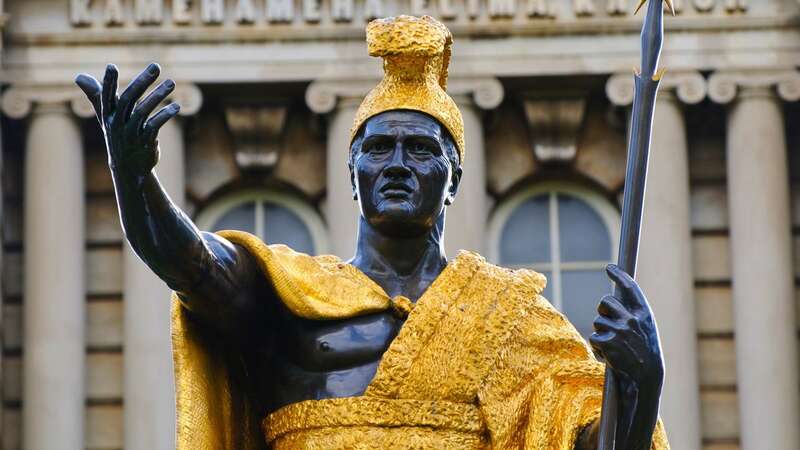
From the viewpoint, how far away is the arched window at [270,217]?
36.3 m

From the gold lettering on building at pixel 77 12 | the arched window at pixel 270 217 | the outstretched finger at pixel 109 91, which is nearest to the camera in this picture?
the outstretched finger at pixel 109 91

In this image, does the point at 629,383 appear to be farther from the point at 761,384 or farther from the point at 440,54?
the point at 761,384

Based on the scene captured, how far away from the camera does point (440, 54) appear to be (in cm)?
1148

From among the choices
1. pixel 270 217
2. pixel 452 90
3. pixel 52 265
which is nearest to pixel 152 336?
pixel 52 265

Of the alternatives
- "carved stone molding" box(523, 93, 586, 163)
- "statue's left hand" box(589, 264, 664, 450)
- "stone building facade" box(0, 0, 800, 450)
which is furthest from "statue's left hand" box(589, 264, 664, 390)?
"carved stone molding" box(523, 93, 586, 163)

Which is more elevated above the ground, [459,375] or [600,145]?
[600,145]

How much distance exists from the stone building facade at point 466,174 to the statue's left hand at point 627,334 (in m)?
23.7

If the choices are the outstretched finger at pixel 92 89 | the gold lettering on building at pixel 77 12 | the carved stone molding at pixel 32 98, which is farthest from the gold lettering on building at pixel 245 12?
the outstretched finger at pixel 92 89

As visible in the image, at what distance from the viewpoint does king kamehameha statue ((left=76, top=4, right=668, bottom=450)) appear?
35.9 ft

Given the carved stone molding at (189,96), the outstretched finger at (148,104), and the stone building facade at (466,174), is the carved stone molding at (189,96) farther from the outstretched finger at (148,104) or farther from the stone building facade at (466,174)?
the outstretched finger at (148,104)

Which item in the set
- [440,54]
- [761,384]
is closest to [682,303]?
[761,384]

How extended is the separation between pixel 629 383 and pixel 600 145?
26.0 m

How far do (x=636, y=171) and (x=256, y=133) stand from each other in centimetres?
2610

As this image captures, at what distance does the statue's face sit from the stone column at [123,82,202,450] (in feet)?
75.9
